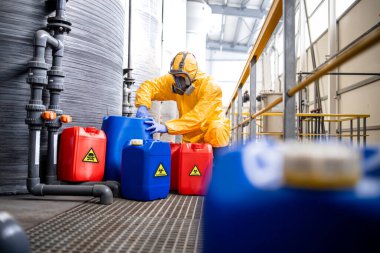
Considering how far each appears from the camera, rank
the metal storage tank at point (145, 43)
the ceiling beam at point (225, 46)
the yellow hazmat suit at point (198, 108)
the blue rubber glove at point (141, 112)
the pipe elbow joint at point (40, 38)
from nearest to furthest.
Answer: the pipe elbow joint at point (40, 38) < the yellow hazmat suit at point (198, 108) < the blue rubber glove at point (141, 112) < the metal storage tank at point (145, 43) < the ceiling beam at point (225, 46)

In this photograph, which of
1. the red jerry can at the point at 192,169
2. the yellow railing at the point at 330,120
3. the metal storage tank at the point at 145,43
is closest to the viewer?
the red jerry can at the point at 192,169

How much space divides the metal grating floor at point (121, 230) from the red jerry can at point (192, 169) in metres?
0.48

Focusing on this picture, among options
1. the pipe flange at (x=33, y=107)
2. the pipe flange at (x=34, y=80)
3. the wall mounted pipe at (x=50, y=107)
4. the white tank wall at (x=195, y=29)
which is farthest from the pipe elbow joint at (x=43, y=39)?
the white tank wall at (x=195, y=29)

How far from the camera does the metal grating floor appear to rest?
1207mm

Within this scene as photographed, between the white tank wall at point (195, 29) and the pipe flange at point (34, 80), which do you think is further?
the white tank wall at point (195, 29)

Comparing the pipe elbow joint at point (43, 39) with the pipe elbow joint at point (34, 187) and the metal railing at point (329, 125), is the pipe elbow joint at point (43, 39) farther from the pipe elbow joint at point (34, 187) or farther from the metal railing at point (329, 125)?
the metal railing at point (329, 125)

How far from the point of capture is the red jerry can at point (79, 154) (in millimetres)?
2176

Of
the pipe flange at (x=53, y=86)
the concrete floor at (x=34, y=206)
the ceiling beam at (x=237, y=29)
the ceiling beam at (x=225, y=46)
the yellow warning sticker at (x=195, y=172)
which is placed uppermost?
the ceiling beam at (x=237, y=29)

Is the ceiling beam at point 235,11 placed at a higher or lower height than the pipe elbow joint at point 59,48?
higher

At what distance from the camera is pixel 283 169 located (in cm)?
49

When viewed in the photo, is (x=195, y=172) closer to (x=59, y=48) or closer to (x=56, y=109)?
(x=56, y=109)

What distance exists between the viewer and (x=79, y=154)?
86.0 inches

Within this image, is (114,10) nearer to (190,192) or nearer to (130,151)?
(130,151)

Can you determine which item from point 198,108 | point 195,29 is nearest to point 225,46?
point 195,29
